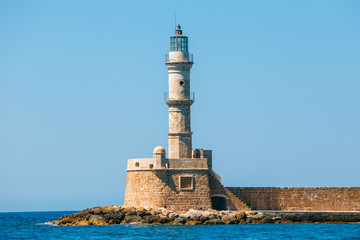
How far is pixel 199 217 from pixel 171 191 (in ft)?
7.41

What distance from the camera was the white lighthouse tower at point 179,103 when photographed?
143 feet

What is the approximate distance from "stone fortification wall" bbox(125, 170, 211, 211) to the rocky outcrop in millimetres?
514

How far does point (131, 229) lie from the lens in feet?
127

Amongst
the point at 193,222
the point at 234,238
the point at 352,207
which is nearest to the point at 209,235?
the point at 234,238

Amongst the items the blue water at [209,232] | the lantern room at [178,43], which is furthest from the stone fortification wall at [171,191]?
the lantern room at [178,43]

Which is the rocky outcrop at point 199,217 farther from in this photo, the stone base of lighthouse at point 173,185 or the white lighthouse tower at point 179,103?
the white lighthouse tower at point 179,103

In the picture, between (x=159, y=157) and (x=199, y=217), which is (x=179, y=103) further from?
(x=199, y=217)

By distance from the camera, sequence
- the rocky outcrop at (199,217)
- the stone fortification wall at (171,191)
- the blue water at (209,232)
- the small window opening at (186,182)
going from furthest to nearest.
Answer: the small window opening at (186,182) → the stone fortification wall at (171,191) → the rocky outcrop at (199,217) → the blue water at (209,232)

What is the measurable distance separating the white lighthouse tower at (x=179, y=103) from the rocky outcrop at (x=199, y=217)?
4210mm

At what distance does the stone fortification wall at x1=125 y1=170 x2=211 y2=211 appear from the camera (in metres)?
41.4

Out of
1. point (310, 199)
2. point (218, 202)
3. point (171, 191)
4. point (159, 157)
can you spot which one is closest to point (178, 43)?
point (159, 157)

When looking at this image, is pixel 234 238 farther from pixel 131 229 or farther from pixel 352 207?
pixel 352 207

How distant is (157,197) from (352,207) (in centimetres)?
1125

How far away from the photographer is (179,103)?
143 ft
